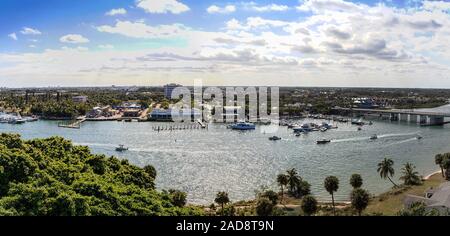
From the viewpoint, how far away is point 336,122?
112 feet

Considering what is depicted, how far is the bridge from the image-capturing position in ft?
106

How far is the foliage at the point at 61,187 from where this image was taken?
16.8 ft

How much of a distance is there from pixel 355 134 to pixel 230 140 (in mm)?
7875

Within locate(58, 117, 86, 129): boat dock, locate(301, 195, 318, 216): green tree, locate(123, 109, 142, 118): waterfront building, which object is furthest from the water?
locate(123, 109, 142, 118): waterfront building

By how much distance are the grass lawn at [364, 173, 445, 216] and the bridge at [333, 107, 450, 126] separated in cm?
2021

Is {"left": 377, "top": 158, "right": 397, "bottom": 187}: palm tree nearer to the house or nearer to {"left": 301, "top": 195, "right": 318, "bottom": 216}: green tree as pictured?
the house

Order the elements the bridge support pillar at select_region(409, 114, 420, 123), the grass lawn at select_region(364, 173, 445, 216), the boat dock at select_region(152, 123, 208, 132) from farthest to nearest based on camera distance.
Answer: the bridge support pillar at select_region(409, 114, 420, 123) → the boat dock at select_region(152, 123, 208, 132) → the grass lawn at select_region(364, 173, 445, 216)

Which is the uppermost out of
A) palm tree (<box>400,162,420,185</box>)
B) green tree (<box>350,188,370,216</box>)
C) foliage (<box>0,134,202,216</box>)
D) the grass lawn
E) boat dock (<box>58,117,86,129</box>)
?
foliage (<box>0,134,202,216</box>)

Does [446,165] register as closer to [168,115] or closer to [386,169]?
[386,169]

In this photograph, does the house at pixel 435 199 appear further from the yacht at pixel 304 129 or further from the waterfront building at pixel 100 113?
the waterfront building at pixel 100 113
